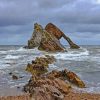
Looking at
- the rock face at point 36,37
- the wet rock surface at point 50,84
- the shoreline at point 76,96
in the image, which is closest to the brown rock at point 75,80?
the wet rock surface at point 50,84

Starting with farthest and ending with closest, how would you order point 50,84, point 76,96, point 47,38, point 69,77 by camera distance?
Answer: point 47,38, point 69,77, point 76,96, point 50,84

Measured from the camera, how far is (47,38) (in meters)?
55.8

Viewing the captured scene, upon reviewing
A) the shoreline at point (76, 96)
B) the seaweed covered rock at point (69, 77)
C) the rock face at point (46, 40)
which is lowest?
the shoreline at point (76, 96)

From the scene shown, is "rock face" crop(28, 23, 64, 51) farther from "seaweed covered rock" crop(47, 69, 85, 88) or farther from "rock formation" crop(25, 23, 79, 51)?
"seaweed covered rock" crop(47, 69, 85, 88)

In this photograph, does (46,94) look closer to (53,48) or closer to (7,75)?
(7,75)

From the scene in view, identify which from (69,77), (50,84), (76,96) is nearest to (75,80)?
(69,77)

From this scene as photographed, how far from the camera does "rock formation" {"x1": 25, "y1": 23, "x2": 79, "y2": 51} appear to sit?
5512 cm

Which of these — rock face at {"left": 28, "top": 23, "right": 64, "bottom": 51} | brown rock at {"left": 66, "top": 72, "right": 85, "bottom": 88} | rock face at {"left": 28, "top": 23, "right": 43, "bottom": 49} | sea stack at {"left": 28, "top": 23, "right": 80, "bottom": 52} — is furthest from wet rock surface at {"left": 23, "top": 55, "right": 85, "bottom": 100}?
rock face at {"left": 28, "top": 23, "right": 43, "bottom": 49}

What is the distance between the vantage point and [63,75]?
2031 cm

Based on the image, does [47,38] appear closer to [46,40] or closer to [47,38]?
[47,38]

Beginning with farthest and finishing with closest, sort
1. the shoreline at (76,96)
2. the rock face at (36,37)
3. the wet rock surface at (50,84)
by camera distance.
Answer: the rock face at (36,37), the shoreline at (76,96), the wet rock surface at (50,84)

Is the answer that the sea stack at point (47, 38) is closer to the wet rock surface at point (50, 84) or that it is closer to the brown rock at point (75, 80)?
the wet rock surface at point (50, 84)

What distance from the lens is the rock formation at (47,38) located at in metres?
55.1

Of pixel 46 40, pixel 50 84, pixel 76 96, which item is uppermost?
pixel 46 40
